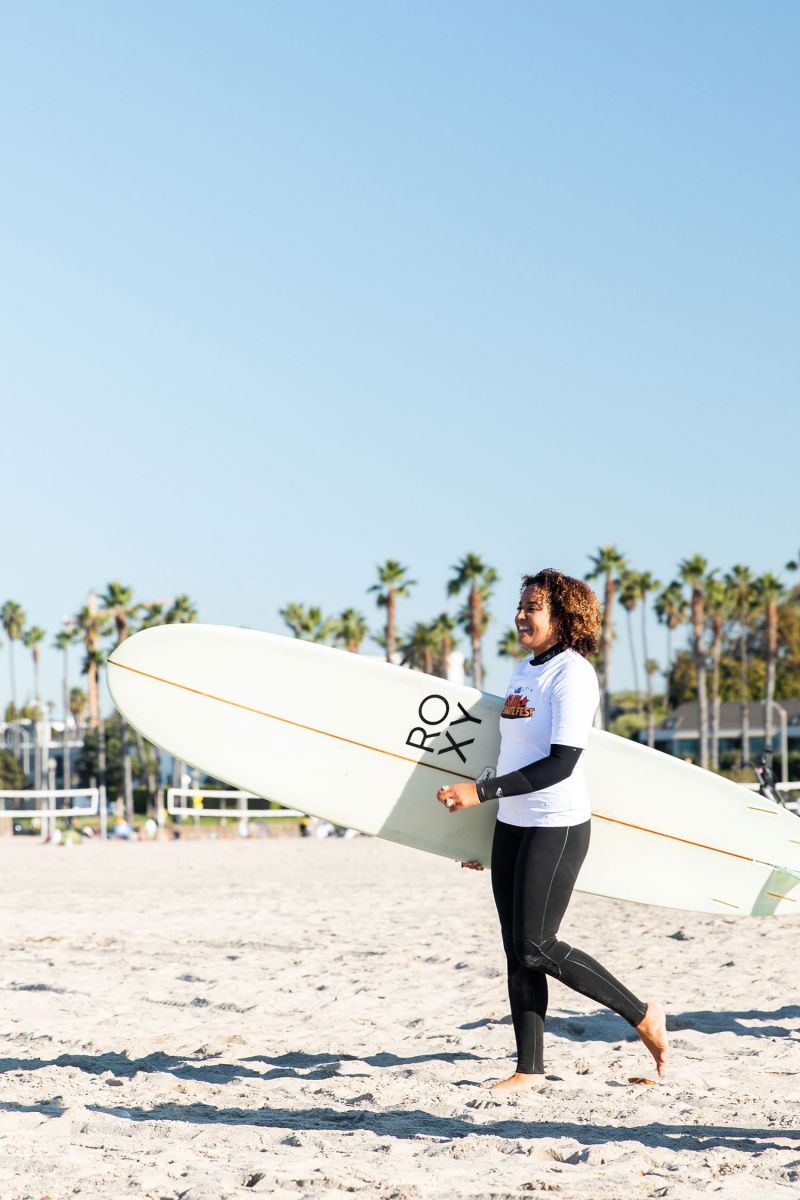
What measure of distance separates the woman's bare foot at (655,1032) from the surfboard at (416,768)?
89cm

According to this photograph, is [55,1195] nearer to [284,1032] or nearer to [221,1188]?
[221,1188]

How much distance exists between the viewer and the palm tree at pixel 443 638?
199ft

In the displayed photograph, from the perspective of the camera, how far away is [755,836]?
479cm

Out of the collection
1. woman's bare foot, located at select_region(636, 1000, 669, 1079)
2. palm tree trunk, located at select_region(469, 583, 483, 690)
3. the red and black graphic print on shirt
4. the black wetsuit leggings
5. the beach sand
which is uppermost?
palm tree trunk, located at select_region(469, 583, 483, 690)

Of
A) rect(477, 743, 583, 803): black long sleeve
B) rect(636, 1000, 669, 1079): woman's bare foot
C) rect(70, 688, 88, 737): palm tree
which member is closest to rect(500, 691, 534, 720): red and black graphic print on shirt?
rect(477, 743, 583, 803): black long sleeve

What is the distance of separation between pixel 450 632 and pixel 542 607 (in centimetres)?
5762

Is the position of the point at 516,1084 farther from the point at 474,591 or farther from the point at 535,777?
the point at 474,591

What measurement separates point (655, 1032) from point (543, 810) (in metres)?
0.76

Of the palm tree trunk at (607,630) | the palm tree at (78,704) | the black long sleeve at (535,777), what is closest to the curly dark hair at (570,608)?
the black long sleeve at (535,777)

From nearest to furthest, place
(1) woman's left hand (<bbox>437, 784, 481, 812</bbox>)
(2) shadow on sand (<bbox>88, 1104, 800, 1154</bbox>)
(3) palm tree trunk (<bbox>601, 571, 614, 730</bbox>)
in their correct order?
(2) shadow on sand (<bbox>88, 1104, 800, 1154</bbox>), (1) woman's left hand (<bbox>437, 784, 481, 812</bbox>), (3) palm tree trunk (<bbox>601, 571, 614, 730</bbox>)

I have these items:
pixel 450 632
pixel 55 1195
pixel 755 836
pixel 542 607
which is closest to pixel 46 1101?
pixel 55 1195

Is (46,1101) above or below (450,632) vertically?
below

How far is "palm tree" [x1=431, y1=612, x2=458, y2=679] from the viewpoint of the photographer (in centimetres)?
6072

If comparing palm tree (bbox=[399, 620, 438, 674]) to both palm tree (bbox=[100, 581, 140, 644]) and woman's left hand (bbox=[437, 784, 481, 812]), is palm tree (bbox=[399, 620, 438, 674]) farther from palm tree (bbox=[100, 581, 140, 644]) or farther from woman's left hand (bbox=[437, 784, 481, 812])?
woman's left hand (bbox=[437, 784, 481, 812])
